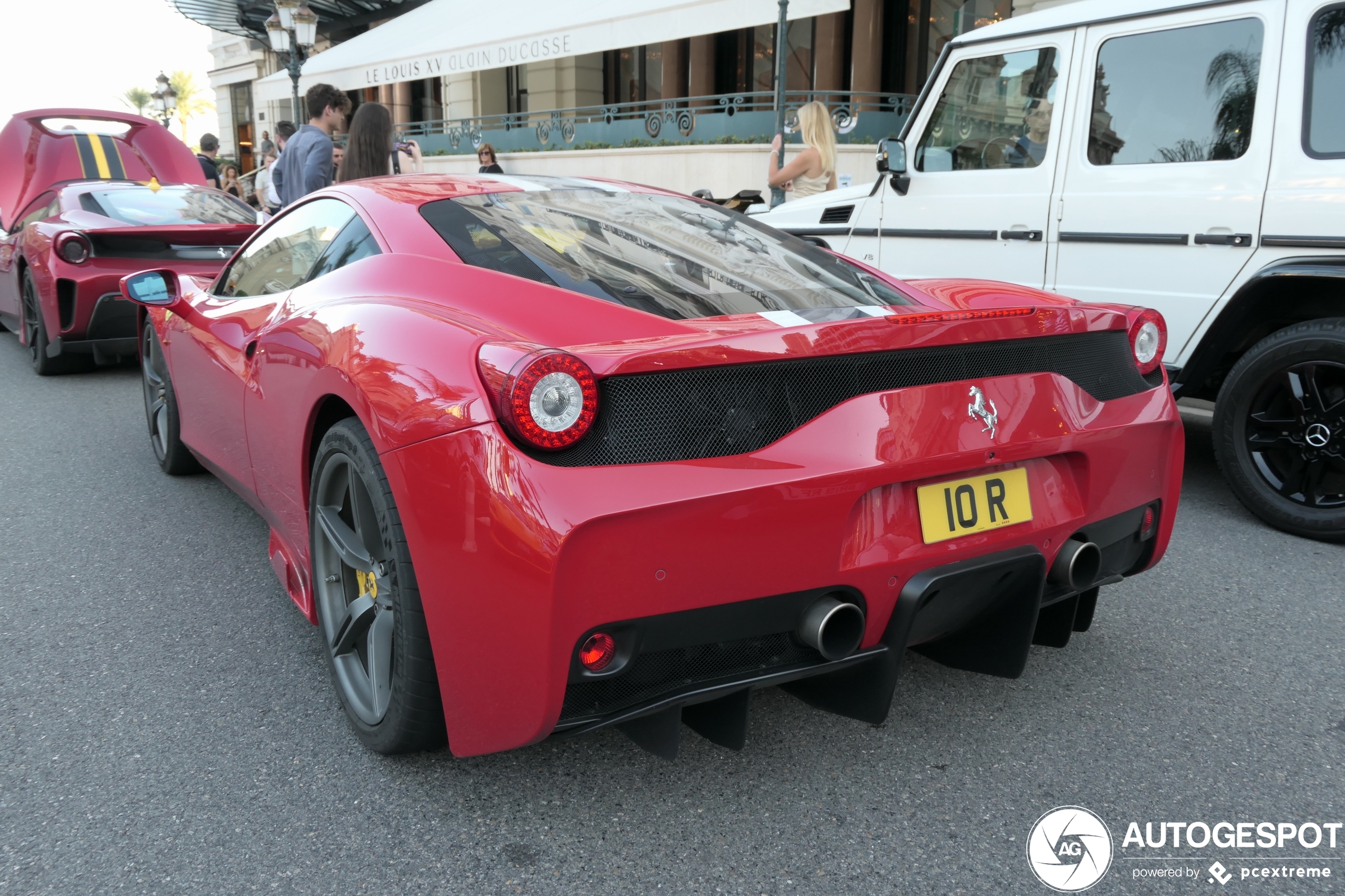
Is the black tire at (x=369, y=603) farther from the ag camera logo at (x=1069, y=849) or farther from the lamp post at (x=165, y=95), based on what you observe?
the lamp post at (x=165, y=95)

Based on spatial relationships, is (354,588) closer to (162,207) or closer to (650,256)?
(650,256)

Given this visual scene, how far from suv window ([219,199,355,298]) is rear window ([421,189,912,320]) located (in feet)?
1.51

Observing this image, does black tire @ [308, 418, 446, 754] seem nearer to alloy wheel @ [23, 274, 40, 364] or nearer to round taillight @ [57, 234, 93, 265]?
round taillight @ [57, 234, 93, 265]

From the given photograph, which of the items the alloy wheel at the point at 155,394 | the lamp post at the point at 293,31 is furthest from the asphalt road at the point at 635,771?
the lamp post at the point at 293,31

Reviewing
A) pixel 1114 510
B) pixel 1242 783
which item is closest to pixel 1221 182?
pixel 1114 510

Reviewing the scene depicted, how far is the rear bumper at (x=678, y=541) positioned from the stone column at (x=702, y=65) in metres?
19.4

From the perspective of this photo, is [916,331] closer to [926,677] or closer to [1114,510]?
[1114,510]

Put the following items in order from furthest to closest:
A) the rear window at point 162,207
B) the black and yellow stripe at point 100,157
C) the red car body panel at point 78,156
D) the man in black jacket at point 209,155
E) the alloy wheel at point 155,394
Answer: the man in black jacket at point 209,155 < the black and yellow stripe at point 100,157 < the red car body panel at point 78,156 < the rear window at point 162,207 < the alloy wheel at point 155,394

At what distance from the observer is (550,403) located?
5.51 feet

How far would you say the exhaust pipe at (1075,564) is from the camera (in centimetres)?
215

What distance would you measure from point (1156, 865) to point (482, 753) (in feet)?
4.05

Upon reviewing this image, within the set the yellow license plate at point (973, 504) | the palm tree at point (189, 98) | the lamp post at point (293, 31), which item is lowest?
the yellow license plate at point (973, 504)

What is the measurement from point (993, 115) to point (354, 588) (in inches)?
147

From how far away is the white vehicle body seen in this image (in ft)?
12.4
